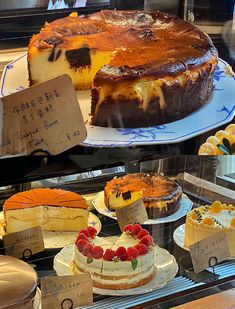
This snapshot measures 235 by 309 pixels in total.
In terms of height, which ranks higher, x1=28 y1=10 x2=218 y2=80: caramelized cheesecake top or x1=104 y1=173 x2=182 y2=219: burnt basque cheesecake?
x1=28 y1=10 x2=218 y2=80: caramelized cheesecake top

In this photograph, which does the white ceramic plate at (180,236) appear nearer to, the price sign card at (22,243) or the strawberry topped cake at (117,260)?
the strawberry topped cake at (117,260)

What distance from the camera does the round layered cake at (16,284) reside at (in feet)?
3.27

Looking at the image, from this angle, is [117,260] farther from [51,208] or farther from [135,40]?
[135,40]

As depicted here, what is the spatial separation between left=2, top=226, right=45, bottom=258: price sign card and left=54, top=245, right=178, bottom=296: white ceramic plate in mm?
55

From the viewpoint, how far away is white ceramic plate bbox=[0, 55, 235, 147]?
92cm

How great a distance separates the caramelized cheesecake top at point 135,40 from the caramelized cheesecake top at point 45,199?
0.44m

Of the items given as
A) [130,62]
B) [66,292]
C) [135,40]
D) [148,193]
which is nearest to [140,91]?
[130,62]

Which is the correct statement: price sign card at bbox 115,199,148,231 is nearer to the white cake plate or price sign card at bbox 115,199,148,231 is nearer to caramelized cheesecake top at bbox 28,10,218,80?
the white cake plate

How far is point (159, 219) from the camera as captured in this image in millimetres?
1583

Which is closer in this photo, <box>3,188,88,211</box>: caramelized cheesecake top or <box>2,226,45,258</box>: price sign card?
<box>2,226,45,258</box>: price sign card

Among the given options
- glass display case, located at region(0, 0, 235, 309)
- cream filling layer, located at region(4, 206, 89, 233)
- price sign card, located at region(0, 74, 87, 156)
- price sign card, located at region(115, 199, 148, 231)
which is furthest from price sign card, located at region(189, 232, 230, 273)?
price sign card, located at region(0, 74, 87, 156)

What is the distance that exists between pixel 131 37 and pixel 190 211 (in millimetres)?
553

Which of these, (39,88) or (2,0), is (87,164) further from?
(2,0)

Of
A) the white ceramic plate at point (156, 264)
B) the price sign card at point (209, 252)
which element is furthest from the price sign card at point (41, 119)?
the price sign card at point (209, 252)
